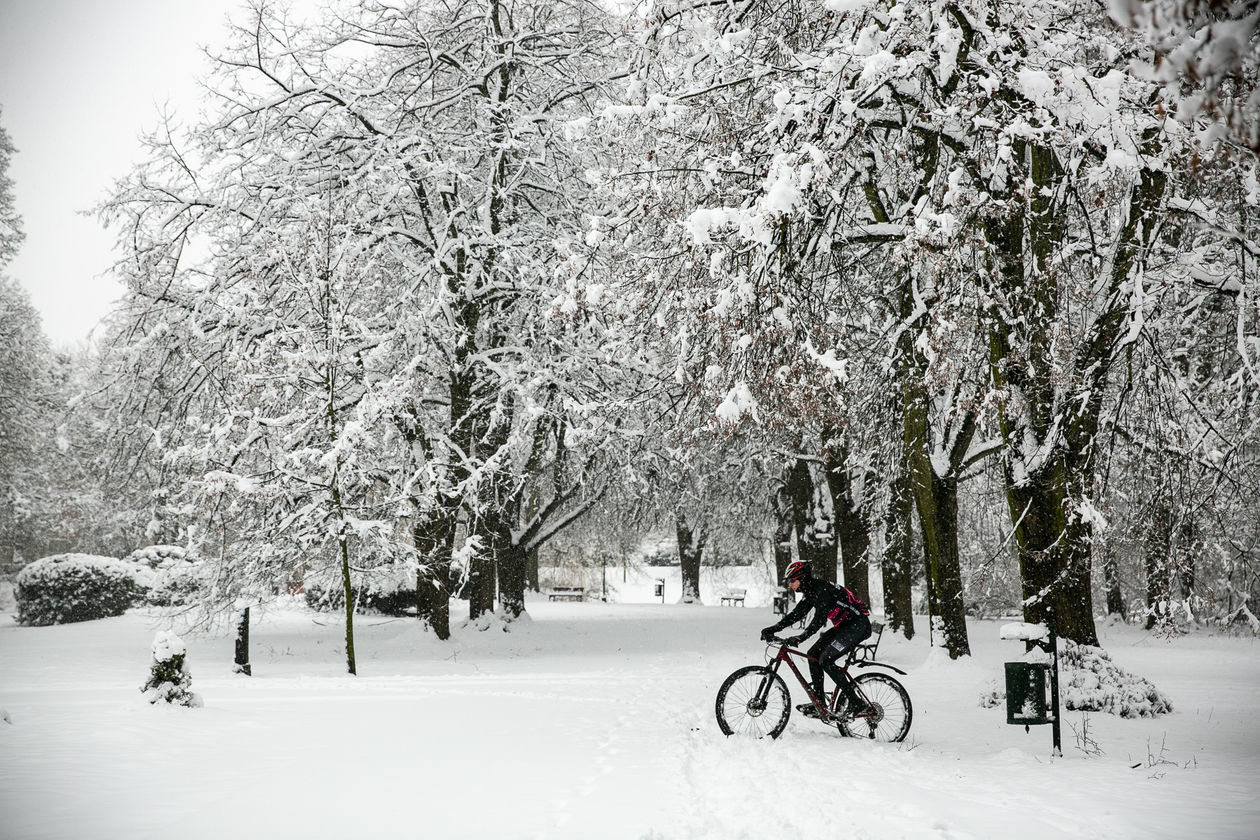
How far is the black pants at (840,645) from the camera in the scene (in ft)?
26.3

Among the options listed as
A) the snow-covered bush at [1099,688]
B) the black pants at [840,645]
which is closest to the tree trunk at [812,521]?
the snow-covered bush at [1099,688]

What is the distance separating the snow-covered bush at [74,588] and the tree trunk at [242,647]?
9.46 m

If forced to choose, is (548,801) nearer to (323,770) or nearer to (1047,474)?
(323,770)

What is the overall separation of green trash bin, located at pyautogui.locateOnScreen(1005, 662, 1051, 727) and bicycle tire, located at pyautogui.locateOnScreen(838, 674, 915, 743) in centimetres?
101

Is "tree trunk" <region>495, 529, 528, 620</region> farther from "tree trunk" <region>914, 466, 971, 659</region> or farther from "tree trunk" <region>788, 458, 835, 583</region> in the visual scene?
"tree trunk" <region>914, 466, 971, 659</region>

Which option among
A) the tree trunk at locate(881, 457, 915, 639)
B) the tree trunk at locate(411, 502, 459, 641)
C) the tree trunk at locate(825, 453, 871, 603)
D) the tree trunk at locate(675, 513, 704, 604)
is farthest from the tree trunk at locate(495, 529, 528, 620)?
the tree trunk at locate(675, 513, 704, 604)

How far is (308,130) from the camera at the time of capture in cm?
1562

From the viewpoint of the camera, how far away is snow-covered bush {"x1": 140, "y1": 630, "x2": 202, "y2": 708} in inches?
322

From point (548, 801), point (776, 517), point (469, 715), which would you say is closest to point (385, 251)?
point (469, 715)

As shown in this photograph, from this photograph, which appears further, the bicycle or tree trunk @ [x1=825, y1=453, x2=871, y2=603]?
tree trunk @ [x1=825, y1=453, x2=871, y2=603]

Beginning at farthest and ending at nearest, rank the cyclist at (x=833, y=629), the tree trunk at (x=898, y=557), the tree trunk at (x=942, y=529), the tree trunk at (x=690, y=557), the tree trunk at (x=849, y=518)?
the tree trunk at (x=690, y=557) < the tree trunk at (x=849, y=518) < the tree trunk at (x=898, y=557) < the tree trunk at (x=942, y=529) < the cyclist at (x=833, y=629)

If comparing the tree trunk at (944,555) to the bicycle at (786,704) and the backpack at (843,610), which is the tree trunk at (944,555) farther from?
the backpack at (843,610)

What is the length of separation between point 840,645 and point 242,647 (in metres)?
10.7

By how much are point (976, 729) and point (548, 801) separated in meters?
5.63
